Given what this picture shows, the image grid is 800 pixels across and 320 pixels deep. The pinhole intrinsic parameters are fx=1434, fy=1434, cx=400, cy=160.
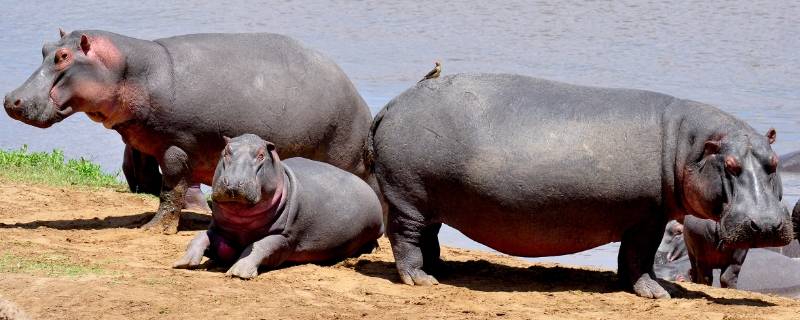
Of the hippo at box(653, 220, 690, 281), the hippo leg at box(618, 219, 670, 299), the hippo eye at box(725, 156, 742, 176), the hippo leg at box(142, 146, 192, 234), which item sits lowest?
the hippo at box(653, 220, 690, 281)

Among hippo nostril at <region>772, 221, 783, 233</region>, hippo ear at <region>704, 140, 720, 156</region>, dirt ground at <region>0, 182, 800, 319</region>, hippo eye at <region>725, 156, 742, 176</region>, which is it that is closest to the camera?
dirt ground at <region>0, 182, 800, 319</region>

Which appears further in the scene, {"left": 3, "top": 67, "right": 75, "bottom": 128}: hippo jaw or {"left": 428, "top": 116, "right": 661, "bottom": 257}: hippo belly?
{"left": 3, "top": 67, "right": 75, "bottom": 128}: hippo jaw

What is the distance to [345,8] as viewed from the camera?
1029 inches

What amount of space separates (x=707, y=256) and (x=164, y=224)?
372 centimetres

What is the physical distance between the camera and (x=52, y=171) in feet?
40.5

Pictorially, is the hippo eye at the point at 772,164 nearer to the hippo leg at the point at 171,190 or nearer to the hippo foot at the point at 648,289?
the hippo foot at the point at 648,289

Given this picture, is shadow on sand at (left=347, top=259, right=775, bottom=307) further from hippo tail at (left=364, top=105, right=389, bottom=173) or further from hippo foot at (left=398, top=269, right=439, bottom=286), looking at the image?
hippo tail at (left=364, top=105, right=389, bottom=173)

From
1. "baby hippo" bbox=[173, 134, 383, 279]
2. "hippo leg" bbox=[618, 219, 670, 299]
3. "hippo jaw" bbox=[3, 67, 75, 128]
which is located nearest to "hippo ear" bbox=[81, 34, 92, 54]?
"hippo jaw" bbox=[3, 67, 75, 128]

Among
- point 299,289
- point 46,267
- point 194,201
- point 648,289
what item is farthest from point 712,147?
point 194,201

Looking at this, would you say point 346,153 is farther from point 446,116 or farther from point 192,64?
point 446,116

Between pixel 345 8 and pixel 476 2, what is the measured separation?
241cm

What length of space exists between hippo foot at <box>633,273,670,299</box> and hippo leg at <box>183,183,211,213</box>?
14.4 ft

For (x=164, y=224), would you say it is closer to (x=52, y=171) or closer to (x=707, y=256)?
(x=52, y=171)

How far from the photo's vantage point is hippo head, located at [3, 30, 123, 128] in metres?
9.32
